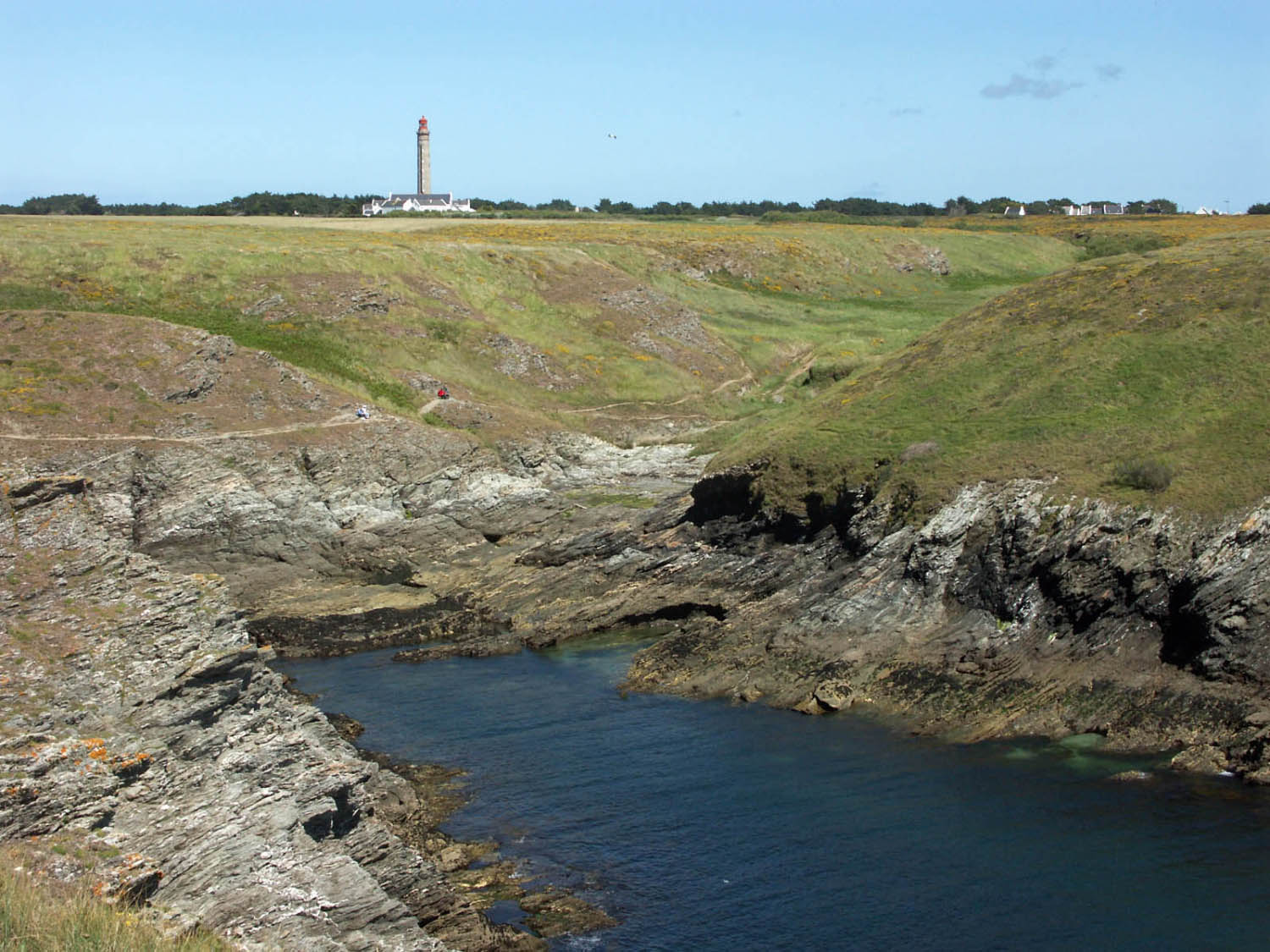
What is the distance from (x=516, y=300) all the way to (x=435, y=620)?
4749 cm

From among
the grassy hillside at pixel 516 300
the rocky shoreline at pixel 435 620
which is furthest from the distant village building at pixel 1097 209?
the rocky shoreline at pixel 435 620

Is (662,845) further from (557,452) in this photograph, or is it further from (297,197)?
(297,197)

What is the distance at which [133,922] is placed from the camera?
1945 centimetres

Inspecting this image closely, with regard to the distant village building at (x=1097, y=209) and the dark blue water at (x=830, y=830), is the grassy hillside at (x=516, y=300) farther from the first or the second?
the distant village building at (x=1097, y=209)

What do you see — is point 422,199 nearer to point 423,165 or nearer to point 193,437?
point 423,165

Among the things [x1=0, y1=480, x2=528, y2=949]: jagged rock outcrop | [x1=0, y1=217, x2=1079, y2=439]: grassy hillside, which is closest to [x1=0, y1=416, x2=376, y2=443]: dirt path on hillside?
[x1=0, y1=217, x2=1079, y2=439]: grassy hillside

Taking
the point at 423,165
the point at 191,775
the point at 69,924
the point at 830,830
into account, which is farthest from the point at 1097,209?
the point at 69,924

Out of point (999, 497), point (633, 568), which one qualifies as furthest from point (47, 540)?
point (999, 497)

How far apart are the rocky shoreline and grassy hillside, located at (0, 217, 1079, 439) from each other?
988 centimetres

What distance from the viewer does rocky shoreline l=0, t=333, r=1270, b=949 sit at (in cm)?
2445

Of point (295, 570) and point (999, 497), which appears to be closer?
point (999, 497)

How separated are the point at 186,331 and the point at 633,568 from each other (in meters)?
33.3

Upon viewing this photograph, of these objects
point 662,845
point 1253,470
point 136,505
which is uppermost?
point 1253,470

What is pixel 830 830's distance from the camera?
3312cm
